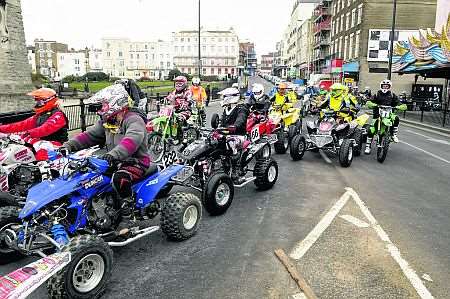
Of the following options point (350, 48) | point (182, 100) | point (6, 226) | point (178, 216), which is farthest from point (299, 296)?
point (350, 48)

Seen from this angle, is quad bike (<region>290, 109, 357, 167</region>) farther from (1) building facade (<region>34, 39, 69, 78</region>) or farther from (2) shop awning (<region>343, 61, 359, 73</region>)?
(1) building facade (<region>34, 39, 69, 78</region>)

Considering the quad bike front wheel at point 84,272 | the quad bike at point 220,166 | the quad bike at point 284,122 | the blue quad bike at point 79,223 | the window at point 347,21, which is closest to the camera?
the quad bike front wheel at point 84,272

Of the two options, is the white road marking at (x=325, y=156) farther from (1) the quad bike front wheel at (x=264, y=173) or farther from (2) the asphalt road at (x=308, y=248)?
(1) the quad bike front wheel at (x=264, y=173)

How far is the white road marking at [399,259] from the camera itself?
4.03 meters

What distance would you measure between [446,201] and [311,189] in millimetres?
2378

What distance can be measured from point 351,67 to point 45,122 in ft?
150

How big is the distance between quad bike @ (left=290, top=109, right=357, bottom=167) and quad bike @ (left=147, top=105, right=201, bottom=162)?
2725 mm

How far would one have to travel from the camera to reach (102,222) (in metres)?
4.39

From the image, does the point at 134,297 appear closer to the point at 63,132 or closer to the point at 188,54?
the point at 63,132

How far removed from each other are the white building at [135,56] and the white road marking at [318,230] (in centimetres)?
14986

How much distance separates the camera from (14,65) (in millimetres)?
19656

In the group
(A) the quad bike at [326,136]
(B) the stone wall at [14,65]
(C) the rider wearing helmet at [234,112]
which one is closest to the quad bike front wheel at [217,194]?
(C) the rider wearing helmet at [234,112]

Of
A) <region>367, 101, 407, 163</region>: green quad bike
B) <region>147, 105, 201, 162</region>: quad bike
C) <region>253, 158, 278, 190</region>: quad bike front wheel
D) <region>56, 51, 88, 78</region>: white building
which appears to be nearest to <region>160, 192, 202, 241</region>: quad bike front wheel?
<region>253, 158, 278, 190</region>: quad bike front wheel

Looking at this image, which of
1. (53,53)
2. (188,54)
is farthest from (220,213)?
(53,53)
